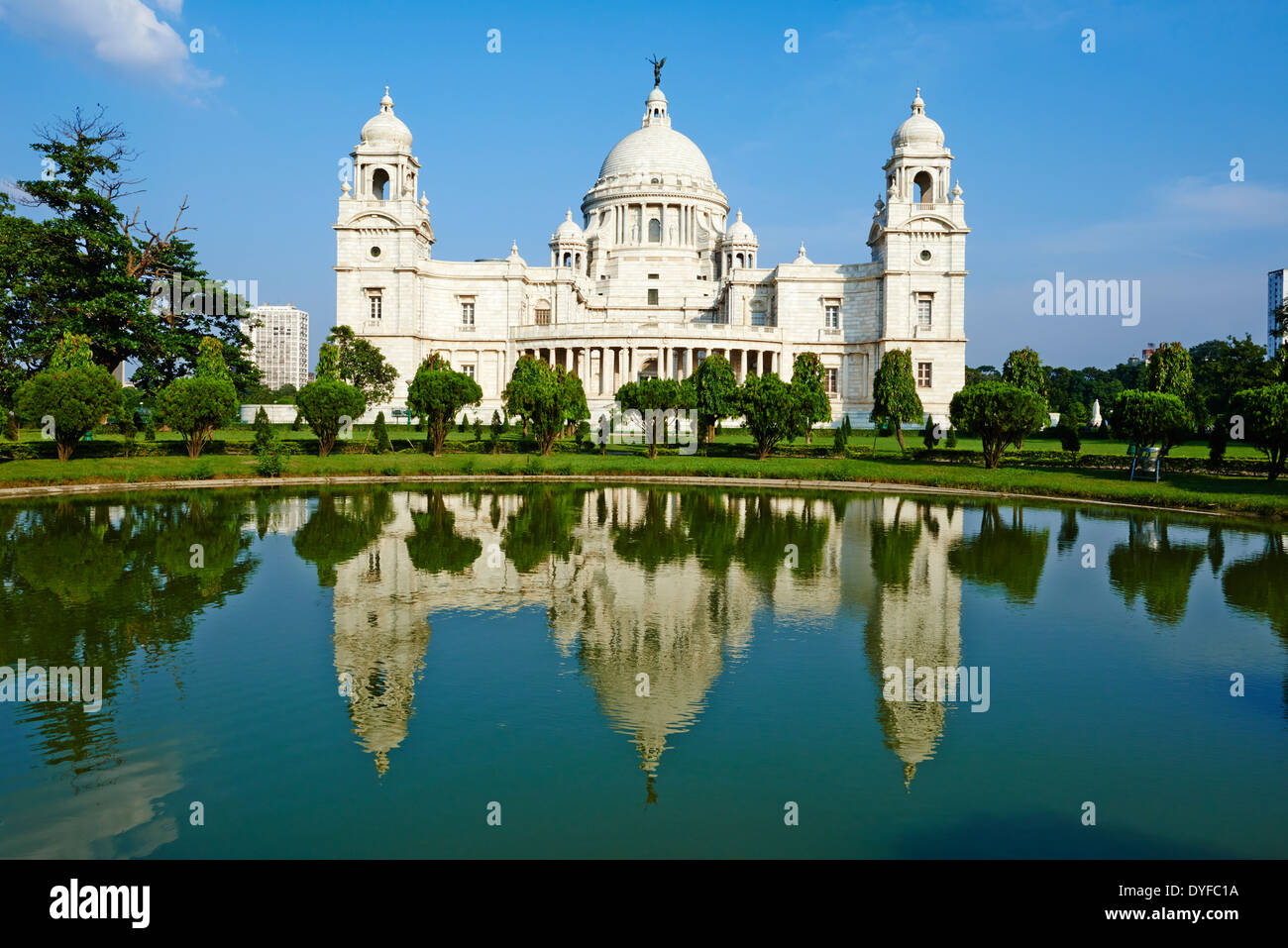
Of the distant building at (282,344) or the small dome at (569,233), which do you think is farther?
the distant building at (282,344)

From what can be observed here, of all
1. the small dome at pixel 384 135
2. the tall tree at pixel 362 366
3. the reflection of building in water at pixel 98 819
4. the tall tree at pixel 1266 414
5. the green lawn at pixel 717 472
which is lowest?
the reflection of building in water at pixel 98 819

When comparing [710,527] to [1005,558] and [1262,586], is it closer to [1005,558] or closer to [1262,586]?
[1005,558]

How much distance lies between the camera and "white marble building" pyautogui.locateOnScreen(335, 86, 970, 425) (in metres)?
64.1

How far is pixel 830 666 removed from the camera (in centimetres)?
1218

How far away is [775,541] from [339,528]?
11.9 metres

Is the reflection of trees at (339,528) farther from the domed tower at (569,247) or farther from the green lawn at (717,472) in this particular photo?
the domed tower at (569,247)

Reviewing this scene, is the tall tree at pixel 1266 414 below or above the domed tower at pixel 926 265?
below

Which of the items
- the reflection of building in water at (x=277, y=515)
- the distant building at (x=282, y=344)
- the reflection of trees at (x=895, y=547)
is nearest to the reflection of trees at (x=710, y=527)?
the reflection of trees at (x=895, y=547)

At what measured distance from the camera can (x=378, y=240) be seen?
6431cm

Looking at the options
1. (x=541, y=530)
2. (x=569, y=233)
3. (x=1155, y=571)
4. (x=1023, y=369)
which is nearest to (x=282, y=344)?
(x=569, y=233)

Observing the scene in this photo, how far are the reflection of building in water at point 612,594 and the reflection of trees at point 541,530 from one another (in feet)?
0.25

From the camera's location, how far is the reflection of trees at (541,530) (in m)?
19.9
